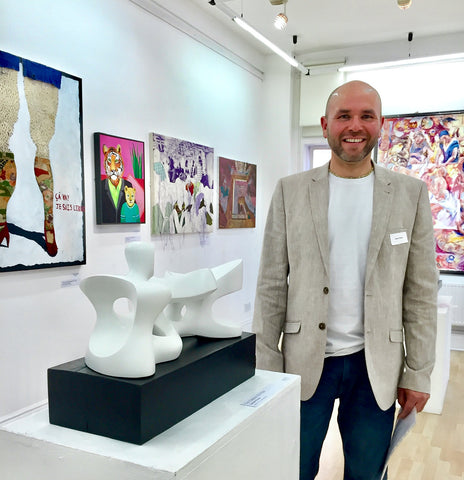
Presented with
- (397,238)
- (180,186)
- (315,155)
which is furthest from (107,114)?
(315,155)

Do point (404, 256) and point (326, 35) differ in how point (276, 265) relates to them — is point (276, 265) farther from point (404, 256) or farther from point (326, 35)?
point (326, 35)

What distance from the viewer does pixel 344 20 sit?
5.38 meters

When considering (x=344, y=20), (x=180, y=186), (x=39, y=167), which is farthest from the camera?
(x=344, y=20)

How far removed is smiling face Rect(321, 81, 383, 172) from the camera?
1631 millimetres

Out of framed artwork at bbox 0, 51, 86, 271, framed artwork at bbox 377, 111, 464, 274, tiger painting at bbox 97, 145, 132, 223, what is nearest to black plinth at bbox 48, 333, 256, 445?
framed artwork at bbox 0, 51, 86, 271

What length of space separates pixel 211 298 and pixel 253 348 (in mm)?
196

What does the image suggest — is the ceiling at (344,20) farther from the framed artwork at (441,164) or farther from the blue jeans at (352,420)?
the blue jeans at (352,420)

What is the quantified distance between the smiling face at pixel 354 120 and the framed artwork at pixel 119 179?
2.25 metres

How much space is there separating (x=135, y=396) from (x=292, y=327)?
94 cm

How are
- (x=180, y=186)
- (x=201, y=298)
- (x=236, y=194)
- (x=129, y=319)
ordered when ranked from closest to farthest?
(x=129, y=319) → (x=201, y=298) → (x=180, y=186) → (x=236, y=194)

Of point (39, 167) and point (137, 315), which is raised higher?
point (39, 167)

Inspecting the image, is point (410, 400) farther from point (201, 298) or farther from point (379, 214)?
point (201, 298)

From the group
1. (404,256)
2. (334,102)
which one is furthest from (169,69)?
(404,256)

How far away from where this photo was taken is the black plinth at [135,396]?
0.93 metres
